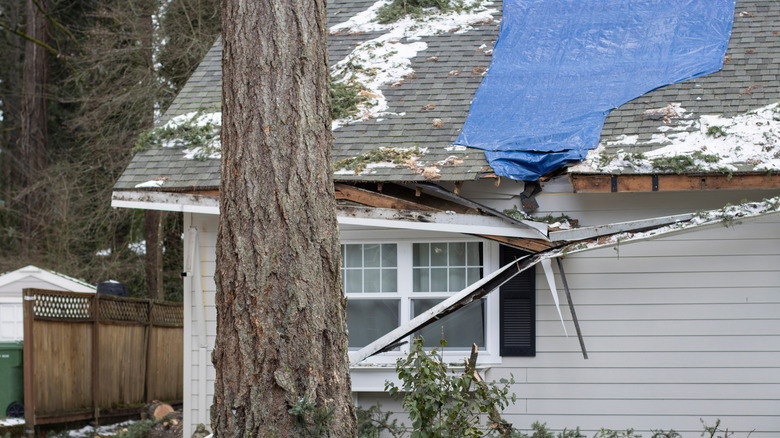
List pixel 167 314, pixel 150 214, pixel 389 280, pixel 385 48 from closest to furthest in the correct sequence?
pixel 389 280 → pixel 385 48 → pixel 167 314 → pixel 150 214

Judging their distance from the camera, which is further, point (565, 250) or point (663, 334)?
point (663, 334)

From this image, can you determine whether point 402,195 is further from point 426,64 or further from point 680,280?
point 680,280

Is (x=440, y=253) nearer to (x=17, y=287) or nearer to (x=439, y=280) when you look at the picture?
(x=439, y=280)

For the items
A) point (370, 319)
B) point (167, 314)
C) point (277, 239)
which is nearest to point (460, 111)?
point (370, 319)

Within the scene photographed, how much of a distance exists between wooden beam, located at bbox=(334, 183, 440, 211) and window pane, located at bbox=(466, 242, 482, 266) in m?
0.78

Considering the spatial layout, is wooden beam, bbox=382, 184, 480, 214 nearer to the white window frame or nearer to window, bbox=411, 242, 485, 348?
the white window frame

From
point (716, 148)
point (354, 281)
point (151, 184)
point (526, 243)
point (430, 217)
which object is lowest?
point (354, 281)

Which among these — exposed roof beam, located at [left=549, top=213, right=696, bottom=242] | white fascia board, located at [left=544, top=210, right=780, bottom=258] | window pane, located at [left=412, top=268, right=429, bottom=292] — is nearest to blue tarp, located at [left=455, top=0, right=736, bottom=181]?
exposed roof beam, located at [left=549, top=213, right=696, bottom=242]

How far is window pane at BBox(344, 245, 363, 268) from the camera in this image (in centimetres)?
812

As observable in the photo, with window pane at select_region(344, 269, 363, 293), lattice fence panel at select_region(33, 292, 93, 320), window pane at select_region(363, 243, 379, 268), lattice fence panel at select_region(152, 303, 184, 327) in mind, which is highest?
window pane at select_region(363, 243, 379, 268)

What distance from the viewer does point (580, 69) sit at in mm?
8609

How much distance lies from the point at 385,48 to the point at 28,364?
521 cm

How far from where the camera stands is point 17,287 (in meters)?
11.9

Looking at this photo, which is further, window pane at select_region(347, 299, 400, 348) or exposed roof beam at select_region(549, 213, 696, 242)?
window pane at select_region(347, 299, 400, 348)
